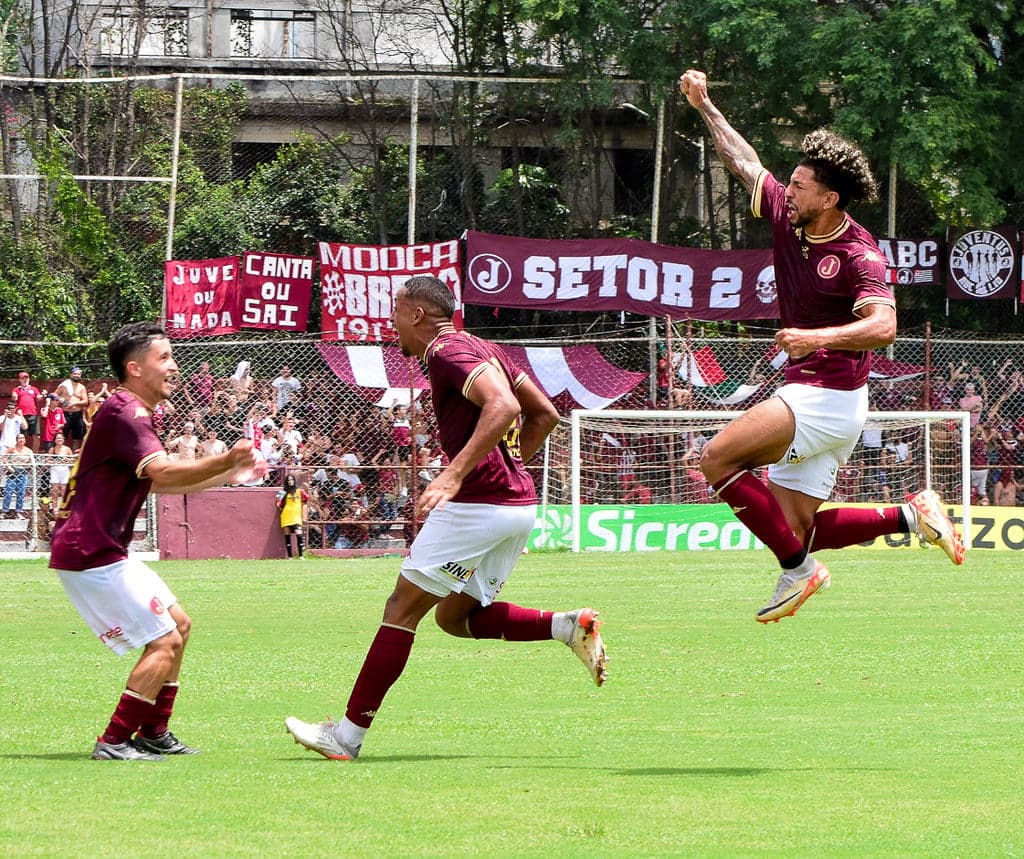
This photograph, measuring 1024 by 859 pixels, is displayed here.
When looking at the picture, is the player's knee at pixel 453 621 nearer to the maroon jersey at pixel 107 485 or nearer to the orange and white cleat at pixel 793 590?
the orange and white cleat at pixel 793 590

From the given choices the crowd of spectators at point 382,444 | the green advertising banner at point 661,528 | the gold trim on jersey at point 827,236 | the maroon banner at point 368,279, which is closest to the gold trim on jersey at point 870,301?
the gold trim on jersey at point 827,236

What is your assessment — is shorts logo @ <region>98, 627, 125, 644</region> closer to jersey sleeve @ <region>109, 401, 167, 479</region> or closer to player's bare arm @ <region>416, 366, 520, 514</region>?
jersey sleeve @ <region>109, 401, 167, 479</region>

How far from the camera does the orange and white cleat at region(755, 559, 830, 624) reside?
26.2ft

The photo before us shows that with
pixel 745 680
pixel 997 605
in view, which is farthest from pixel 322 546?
pixel 745 680

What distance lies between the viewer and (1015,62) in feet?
96.4

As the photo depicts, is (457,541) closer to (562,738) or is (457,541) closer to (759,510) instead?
(562,738)

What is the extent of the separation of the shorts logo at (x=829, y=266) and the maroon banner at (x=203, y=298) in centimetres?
1891

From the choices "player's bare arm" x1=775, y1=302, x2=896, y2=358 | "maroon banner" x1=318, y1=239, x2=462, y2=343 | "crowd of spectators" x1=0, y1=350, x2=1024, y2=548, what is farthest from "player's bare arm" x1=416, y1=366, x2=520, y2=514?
"maroon banner" x1=318, y1=239, x2=462, y2=343

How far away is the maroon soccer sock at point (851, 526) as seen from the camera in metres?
8.52

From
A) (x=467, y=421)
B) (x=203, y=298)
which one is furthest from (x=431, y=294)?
(x=203, y=298)

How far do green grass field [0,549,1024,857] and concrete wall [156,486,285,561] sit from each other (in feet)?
22.6

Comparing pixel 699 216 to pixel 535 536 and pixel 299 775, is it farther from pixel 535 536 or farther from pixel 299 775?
pixel 299 775

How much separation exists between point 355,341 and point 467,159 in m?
5.62

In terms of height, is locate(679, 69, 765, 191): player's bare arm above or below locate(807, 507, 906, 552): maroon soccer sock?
above
